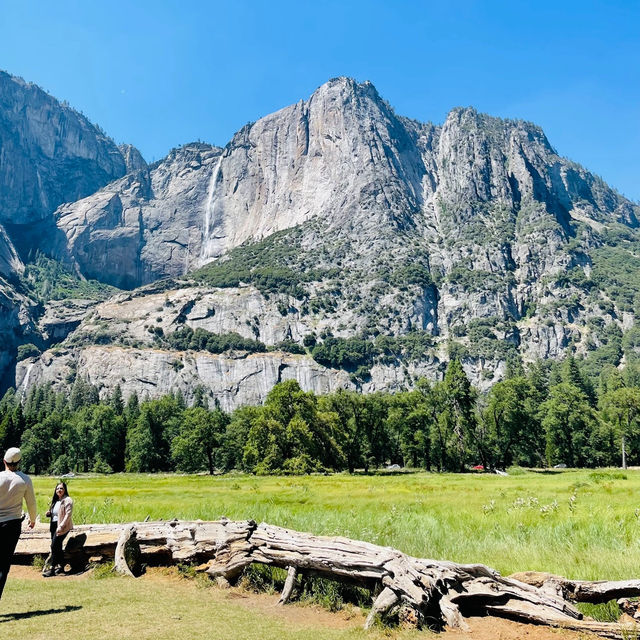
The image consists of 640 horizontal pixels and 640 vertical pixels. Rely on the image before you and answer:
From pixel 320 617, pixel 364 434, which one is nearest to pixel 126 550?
A: pixel 320 617

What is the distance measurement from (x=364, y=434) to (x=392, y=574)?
78717 millimetres

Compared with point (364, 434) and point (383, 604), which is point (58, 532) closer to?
point (383, 604)

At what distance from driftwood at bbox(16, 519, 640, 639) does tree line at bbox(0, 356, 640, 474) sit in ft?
165

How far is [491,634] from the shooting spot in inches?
352

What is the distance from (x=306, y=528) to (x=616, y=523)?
35.0ft

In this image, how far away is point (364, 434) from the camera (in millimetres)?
87062

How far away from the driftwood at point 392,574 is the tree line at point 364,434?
5037 cm

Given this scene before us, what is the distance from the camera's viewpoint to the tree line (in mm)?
72875

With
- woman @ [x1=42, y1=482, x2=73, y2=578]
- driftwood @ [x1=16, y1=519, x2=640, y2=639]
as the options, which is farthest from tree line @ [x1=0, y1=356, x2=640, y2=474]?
driftwood @ [x1=16, y1=519, x2=640, y2=639]

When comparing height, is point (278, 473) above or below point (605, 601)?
below

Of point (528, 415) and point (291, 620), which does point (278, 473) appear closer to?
point (528, 415)

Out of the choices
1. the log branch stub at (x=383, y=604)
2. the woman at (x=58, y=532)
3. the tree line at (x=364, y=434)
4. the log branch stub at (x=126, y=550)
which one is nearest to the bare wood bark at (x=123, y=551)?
the log branch stub at (x=126, y=550)

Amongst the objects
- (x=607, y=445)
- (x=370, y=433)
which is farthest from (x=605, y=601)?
(x=607, y=445)

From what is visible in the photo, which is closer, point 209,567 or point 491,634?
point 491,634
